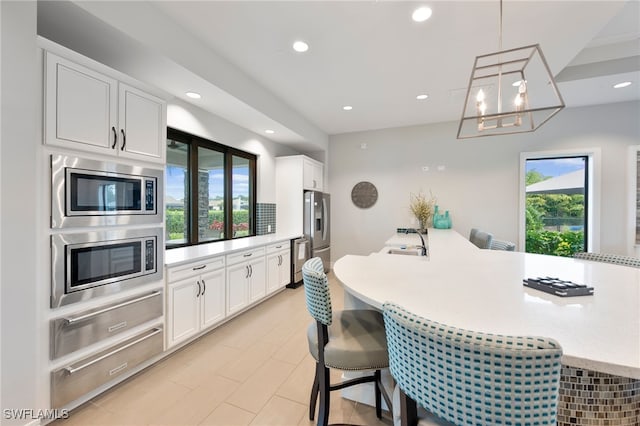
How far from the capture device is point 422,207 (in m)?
4.84

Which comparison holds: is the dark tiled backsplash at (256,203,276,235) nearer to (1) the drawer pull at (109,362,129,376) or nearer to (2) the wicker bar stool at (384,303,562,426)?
(1) the drawer pull at (109,362,129,376)

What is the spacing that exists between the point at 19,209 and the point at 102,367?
3.69ft

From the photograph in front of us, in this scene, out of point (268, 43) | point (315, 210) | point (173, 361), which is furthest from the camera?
point (315, 210)

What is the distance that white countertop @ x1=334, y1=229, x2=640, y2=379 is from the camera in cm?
77

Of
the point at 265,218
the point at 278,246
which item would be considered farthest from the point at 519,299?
the point at 265,218

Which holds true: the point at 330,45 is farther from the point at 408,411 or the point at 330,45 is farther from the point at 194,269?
the point at 408,411

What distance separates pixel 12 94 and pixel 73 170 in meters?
0.45

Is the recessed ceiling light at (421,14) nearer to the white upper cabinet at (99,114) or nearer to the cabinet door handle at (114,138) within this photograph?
the white upper cabinet at (99,114)

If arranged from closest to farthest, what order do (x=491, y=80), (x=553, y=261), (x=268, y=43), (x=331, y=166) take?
(x=553, y=261) → (x=268, y=43) → (x=491, y=80) → (x=331, y=166)

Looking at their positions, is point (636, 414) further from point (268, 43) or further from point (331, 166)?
point (331, 166)

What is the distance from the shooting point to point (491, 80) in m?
3.18

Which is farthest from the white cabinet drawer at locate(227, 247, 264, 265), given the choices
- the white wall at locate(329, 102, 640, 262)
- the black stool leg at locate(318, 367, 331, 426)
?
the white wall at locate(329, 102, 640, 262)

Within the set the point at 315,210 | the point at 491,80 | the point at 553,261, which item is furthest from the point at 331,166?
the point at 553,261

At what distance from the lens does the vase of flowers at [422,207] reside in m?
4.81
